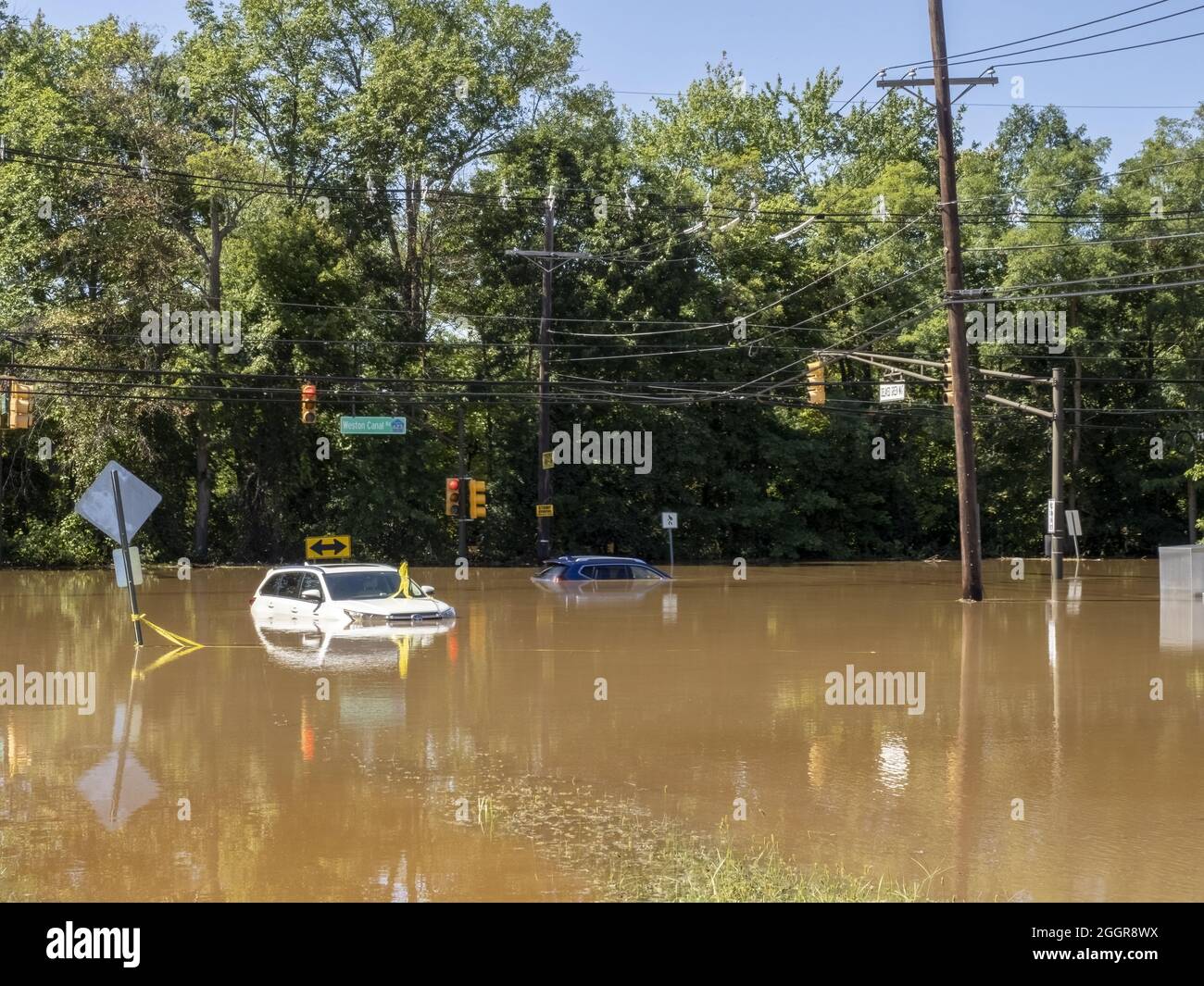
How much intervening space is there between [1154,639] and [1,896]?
63.4ft

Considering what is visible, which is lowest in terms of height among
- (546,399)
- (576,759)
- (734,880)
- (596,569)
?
(576,759)

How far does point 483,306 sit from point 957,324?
22.9 metres

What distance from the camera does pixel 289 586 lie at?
2452 cm

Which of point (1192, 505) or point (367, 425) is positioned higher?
point (367, 425)

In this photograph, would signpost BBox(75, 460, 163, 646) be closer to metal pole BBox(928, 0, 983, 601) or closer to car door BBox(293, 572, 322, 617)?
car door BBox(293, 572, 322, 617)

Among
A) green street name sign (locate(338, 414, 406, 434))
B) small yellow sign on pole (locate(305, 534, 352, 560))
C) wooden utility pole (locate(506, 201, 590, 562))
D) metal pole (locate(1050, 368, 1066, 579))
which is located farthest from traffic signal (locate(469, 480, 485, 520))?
metal pole (locate(1050, 368, 1066, 579))

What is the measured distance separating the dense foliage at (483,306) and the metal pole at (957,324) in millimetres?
12904

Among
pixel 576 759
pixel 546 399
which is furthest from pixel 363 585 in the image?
pixel 546 399

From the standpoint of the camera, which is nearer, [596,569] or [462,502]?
[596,569]

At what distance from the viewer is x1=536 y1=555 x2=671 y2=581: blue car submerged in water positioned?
3319 centimetres

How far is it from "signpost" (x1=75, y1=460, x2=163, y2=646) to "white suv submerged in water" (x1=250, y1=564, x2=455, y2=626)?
12.4 ft

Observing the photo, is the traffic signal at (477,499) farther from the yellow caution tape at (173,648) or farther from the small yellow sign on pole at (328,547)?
the yellow caution tape at (173,648)

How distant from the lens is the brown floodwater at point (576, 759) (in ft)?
28.4

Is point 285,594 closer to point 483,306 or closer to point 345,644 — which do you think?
point 345,644
